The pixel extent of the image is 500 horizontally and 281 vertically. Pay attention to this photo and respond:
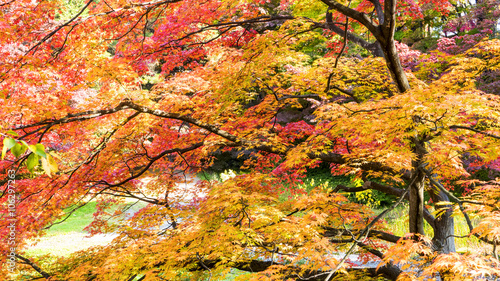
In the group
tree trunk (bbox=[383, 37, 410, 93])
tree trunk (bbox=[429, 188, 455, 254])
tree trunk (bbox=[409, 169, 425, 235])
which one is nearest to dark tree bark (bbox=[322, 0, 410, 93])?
tree trunk (bbox=[383, 37, 410, 93])

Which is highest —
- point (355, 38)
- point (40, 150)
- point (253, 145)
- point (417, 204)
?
point (355, 38)

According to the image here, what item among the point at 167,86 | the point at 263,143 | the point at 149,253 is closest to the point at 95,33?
the point at 167,86

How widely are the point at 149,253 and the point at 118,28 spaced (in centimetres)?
371

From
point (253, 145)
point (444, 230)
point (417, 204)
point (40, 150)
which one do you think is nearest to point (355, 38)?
point (253, 145)

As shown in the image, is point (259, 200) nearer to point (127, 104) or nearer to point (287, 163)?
point (287, 163)

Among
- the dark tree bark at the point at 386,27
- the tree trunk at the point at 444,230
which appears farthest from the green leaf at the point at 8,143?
the tree trunk at the point at 444,230

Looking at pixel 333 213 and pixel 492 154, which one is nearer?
pixel 492 154

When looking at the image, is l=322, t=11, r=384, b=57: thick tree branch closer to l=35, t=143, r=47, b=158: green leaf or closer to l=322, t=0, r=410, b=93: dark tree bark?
l=322, t=0, r=410, b=93: dark tree bark

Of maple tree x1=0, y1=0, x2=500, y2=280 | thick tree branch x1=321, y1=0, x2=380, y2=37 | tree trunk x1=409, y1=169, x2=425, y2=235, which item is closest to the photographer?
maple tree x1=0, y1=0, x2=500, y2=280

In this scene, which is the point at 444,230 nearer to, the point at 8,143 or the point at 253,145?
the point at 253,145

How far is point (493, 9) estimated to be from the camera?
31.3 feet

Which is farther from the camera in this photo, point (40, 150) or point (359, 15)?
point (359, 15)

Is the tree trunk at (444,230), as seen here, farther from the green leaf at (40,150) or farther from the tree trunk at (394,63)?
the green leaf at (40,150)

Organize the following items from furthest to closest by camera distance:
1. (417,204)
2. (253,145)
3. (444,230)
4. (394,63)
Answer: (253,145), (444,230), (417,204), (394,63)
